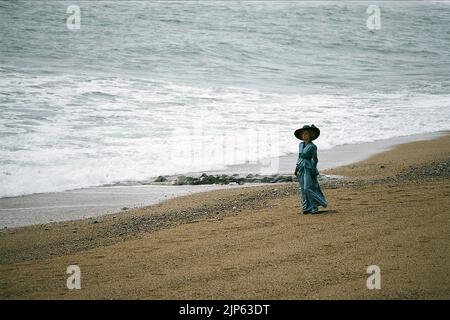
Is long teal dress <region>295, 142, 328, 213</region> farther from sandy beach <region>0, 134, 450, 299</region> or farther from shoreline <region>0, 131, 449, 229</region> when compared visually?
shoreline <region>0, 131, 449, 229</region>

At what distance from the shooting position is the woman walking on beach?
8.09m

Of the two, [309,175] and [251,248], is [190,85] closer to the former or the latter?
[309,175]

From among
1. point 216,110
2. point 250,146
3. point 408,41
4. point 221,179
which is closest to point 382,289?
point 221,179

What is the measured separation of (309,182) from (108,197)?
416 centimetres

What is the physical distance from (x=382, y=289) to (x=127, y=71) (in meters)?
23.9

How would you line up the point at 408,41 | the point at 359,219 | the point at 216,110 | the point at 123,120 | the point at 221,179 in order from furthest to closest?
the point at 408,41 → the point at 216,110 → the point at 123,120 → the point at 221,179 → the point at 359,219

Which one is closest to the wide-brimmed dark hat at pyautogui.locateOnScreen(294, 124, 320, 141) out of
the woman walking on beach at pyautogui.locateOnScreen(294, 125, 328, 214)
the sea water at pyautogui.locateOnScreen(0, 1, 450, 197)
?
the woman walking on beach at pyautogui.locateOnScreen(294, 125, 328, 214)

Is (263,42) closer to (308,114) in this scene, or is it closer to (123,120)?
(308,114)

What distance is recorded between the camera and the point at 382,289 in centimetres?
520

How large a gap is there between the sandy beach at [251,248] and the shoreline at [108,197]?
1.69 feet

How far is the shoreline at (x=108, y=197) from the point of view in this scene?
9.26 metres

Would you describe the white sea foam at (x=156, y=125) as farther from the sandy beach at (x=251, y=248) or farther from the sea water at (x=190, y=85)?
the sandy beach at (x=251, y=248)

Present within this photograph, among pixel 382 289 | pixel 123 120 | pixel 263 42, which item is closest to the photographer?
pixel 382 289

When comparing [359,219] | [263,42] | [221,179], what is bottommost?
[359,219]
